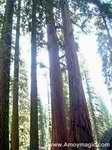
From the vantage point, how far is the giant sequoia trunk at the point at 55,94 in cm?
916

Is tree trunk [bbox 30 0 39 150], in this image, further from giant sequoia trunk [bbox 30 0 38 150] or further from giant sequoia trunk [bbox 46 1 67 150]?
giant sequoia trunk [bbox 46 1 67 150]

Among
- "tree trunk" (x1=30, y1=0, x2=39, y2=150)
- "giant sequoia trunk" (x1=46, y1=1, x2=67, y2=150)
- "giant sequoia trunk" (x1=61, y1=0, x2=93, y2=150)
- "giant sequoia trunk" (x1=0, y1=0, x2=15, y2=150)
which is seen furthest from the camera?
"tree trunk" (x1=30, y1=0, x2=39, y2=150)

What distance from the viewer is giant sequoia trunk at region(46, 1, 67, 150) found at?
30.0 ft

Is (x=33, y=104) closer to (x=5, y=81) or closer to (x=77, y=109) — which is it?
(x=5, y=81)

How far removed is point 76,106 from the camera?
7953 mm

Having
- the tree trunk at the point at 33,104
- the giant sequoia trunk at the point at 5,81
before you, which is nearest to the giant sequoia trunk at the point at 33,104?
the tree trunk at the point at 33,104

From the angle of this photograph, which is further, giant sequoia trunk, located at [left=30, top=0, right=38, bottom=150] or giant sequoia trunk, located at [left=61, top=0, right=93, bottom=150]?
giant sequoia trunk, located at [left=30, top=0, right=38, bottom=150]

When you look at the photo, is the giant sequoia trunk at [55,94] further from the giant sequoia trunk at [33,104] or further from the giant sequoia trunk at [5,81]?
the giant sequoia trunk at [5,81]

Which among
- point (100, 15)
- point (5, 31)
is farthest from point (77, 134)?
point (100, 15)

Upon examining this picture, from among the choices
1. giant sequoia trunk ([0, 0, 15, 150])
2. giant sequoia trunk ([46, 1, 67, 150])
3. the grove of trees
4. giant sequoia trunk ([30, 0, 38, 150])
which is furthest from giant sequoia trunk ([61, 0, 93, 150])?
giant sequoia trunk ([30, 0, 38, 150])

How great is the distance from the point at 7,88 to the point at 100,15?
29.0ft

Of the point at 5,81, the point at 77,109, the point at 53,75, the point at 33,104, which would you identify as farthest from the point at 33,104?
the point at 77,109

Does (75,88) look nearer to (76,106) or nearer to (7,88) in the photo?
(76,106)

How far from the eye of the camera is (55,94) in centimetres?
979
